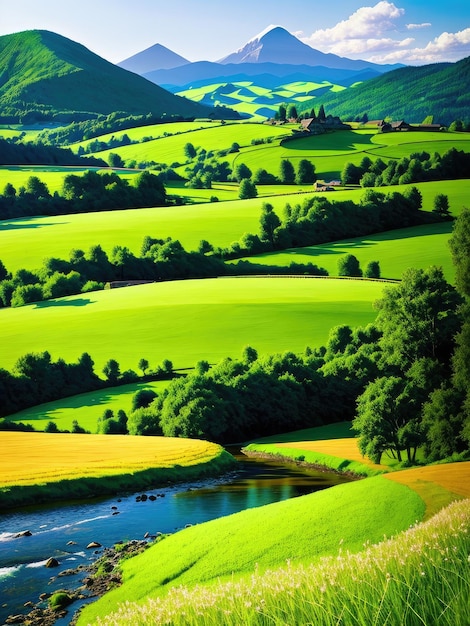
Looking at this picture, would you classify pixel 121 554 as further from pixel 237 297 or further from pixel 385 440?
pixel 237 297

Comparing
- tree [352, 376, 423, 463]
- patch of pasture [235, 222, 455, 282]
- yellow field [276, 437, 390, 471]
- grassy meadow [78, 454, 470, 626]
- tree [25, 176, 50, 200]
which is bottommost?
yellow field [276, 437, 390, 471]

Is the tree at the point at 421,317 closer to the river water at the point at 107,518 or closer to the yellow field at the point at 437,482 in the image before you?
the river water at the point at 107,518

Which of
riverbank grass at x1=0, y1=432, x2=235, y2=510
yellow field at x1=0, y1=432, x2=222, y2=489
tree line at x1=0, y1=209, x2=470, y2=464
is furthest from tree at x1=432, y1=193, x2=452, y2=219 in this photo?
riverbank grass at x1=0, y1=432, x2=235, y2=510

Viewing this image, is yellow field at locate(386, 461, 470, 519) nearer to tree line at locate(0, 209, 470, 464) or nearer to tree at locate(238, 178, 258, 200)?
tree line at locate(0, 209, 470, 464)

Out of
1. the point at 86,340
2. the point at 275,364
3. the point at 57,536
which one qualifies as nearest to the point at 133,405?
the point at 275,364

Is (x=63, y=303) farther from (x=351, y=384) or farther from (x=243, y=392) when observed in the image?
(x=351, y=384)
